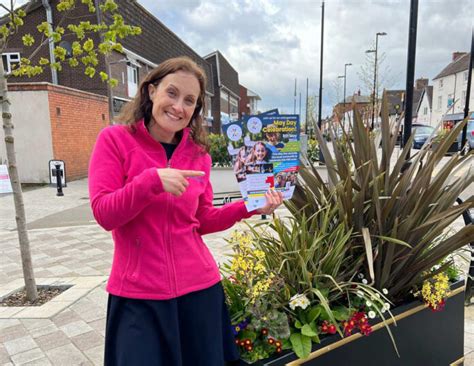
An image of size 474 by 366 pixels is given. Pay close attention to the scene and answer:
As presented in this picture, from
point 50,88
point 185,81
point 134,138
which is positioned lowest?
point 134,138

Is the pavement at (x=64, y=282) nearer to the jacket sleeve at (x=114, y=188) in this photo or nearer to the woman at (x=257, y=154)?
the woman at (x=257, y=154)

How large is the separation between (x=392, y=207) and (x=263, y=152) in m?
0.94

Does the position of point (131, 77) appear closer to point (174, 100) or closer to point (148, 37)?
point (148, 37)

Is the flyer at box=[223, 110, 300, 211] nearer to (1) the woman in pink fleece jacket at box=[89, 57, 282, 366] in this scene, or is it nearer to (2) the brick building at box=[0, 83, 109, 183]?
(1) the woman in pink fleece jacket at box=[89, 57, 282, 366]

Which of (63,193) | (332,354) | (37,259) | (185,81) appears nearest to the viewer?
(185,81)

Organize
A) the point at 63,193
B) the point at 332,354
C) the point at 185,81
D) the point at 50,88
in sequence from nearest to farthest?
the point at 185,81
the point at 332,354
the point at 63,193
the point at 50,88

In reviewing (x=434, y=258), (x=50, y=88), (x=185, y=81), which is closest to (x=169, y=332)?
(x=185, y=81)

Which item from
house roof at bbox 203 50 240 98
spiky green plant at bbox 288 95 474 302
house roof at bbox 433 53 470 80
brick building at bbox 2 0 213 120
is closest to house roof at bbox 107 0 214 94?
brick building at bbox 2 0 213 120

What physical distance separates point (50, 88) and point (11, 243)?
727cm

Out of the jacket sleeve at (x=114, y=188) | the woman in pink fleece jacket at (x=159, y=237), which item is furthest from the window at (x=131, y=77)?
the jacket sleeve at (x=114, y=188)

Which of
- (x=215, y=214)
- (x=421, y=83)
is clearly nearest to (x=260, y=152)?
(x=215, y=214)

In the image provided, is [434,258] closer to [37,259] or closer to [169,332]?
[169,332]

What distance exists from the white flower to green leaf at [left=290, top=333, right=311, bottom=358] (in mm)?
123

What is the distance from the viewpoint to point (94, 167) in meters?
1.37
